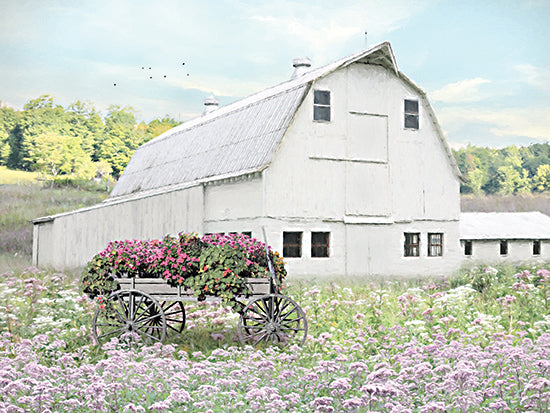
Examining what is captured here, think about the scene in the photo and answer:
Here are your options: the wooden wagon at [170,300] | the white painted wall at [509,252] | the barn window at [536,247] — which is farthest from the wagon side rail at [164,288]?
the barn window at [536,247]

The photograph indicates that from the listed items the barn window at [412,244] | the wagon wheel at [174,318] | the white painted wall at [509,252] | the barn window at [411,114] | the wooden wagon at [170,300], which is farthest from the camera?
the white painted wall at [509,252]

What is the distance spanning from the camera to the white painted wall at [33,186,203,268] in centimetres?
2425

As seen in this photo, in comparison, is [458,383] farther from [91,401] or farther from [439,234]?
[439,234]

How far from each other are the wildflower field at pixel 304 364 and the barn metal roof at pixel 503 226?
10.8 metres

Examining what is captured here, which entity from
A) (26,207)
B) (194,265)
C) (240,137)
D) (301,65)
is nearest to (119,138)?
(26,207)

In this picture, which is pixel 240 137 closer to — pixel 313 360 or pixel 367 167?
pixel 367 167

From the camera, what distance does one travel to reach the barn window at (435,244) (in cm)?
2452

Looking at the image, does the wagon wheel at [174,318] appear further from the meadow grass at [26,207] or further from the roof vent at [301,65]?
the meadow grass at [26,207]

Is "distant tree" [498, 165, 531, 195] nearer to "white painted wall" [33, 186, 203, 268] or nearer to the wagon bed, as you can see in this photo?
"white painted wall" [33, 186, 203, 268]

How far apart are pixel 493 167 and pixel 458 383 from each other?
3829 inches

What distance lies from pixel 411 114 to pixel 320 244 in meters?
5.92

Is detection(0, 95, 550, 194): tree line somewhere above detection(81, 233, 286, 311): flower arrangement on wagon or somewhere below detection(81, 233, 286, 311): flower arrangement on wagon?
above

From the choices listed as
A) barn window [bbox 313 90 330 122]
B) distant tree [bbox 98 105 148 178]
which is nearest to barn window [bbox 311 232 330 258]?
barn window [bbox 313 90 330 122]

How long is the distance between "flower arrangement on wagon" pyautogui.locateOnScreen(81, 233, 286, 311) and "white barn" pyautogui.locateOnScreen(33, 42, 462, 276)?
10.4 m
